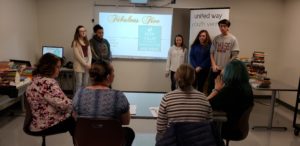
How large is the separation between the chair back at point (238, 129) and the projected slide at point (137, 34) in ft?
12.0

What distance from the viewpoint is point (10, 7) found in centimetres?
478

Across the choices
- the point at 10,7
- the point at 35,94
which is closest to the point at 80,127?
the point at 35,94

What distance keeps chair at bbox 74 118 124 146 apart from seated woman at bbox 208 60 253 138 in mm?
952

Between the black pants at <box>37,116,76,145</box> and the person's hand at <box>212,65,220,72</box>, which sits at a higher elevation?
the person's hand at <box>212,65,220,72</box>

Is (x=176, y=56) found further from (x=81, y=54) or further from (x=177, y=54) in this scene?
(x=81, y=54)

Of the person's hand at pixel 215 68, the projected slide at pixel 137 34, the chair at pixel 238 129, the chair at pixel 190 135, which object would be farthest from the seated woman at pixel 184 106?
the projected slide at pixel 137 34

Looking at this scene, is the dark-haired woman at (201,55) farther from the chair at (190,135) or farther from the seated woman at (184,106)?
the chair at (190,135)

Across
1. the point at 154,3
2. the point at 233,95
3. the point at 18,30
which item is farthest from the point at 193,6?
the point at 233,95

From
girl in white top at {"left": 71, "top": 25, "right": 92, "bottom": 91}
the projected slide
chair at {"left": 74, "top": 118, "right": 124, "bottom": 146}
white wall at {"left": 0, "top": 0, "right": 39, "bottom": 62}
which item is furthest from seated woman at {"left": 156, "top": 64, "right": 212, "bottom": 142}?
the projected slide

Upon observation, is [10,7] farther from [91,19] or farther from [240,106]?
[240,106]

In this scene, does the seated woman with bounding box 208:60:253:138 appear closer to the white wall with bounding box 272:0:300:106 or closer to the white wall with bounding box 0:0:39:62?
the white wall with bounding box 272:0:300:106

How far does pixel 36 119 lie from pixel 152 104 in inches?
43.7

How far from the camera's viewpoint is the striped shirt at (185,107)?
6.95 ft

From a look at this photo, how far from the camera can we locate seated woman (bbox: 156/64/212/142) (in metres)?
2.12
